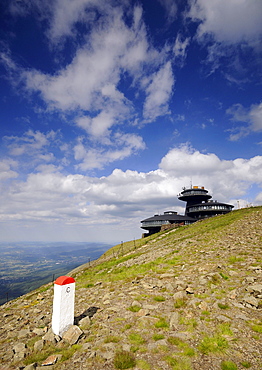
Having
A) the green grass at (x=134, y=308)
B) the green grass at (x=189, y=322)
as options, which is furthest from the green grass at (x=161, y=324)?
the green grass at (x=134, y=308)

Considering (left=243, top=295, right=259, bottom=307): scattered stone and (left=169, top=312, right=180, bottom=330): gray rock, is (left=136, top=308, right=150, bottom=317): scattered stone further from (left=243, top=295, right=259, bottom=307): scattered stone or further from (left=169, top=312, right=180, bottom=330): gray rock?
(left=243, top=295, right=259, bottom=307): scattered stone

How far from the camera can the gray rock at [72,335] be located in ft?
23.7

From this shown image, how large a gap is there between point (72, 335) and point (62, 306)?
1.12 meters

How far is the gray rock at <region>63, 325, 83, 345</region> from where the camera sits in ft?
23.7

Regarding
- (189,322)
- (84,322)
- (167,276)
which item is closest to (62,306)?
(84,322)

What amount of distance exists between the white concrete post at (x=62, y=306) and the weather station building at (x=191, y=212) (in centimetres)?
6502

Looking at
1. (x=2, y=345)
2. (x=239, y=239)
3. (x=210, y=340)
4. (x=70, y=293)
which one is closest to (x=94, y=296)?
(x=70, y=293)

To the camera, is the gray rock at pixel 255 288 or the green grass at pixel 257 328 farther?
the gray rock at pixel 255 288

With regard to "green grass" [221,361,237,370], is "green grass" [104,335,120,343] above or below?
below

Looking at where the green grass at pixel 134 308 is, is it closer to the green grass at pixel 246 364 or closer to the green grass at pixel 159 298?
the green grass at pixel 159 298

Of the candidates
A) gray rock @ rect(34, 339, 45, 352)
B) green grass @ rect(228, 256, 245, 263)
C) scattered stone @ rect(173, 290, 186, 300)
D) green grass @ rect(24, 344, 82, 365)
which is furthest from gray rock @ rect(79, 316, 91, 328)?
green grass @ rect(228, 256, 245, 263)

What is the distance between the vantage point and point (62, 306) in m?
7.97

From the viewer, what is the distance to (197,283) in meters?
11.6

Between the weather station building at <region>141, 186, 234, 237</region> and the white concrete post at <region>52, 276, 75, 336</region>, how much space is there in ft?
213
